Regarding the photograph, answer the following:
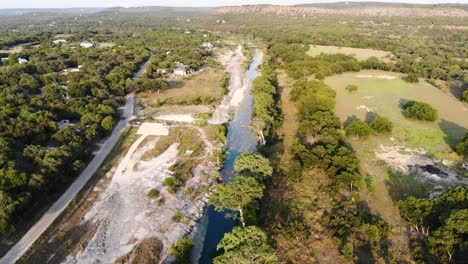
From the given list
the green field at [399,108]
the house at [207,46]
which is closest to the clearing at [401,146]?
the green field at [399,108]

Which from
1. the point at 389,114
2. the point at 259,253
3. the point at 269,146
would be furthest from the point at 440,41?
the point at 259,253

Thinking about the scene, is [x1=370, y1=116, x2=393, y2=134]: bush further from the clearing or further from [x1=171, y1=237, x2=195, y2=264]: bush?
[x1=171, y1=237, x2=195, y2=264]: bush

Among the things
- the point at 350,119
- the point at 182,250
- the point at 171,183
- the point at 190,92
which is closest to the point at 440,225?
the point at 182,250

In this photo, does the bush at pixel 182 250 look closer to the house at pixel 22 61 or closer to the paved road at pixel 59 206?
the paved road at pixel 59 206

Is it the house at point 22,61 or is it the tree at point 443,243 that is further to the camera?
the house at point 22,61

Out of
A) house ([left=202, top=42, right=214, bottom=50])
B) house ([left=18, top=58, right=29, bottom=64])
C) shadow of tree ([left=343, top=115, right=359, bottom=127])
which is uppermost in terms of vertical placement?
house ([left=202, top=42, right=214, bottom=50])

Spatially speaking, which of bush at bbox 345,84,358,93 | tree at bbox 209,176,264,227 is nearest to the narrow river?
tree at bbox 209,176,264,227

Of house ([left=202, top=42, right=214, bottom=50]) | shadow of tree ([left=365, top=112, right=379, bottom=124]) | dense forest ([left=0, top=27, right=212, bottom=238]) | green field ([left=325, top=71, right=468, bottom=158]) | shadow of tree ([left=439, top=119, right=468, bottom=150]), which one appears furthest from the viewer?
house ([left=202, top=42, right=214, bottom=50])
